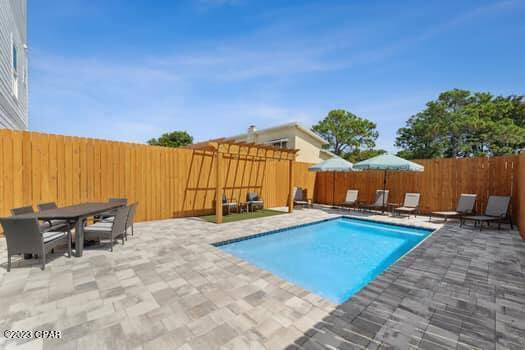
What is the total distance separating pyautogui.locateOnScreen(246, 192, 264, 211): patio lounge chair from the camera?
9734 mm

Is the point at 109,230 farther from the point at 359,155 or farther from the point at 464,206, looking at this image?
the point at 359,155

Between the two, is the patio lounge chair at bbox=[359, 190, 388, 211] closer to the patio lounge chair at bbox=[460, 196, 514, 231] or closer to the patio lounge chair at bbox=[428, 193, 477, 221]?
the patio lounge chair at bbox=[428, 193, 477, 221]

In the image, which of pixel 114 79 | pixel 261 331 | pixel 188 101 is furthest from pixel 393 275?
pixel 188 101

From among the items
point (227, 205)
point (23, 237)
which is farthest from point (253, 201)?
point (23, 237)

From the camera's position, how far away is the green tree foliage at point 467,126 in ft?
58.7

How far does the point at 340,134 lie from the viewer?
81.5ft

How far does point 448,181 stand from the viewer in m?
8.68

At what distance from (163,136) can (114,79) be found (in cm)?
3143

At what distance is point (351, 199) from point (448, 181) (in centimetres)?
375

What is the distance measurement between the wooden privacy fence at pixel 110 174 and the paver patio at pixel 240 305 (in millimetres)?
2187

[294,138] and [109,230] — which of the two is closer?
[109,230]

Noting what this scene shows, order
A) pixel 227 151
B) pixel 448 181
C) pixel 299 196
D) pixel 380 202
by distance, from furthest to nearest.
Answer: pixel 299 196 → pixel 380 202 → pixel 448 181 → pixel 227 151

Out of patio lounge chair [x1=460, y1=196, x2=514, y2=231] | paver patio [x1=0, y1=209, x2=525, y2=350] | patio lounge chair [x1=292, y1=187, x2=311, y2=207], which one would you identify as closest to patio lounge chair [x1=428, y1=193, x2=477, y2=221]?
patio lounge chair [x1=460, y1=196, x2=514, y2=231]

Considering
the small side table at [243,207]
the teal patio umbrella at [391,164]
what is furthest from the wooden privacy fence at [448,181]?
the small side table at [243,207]
